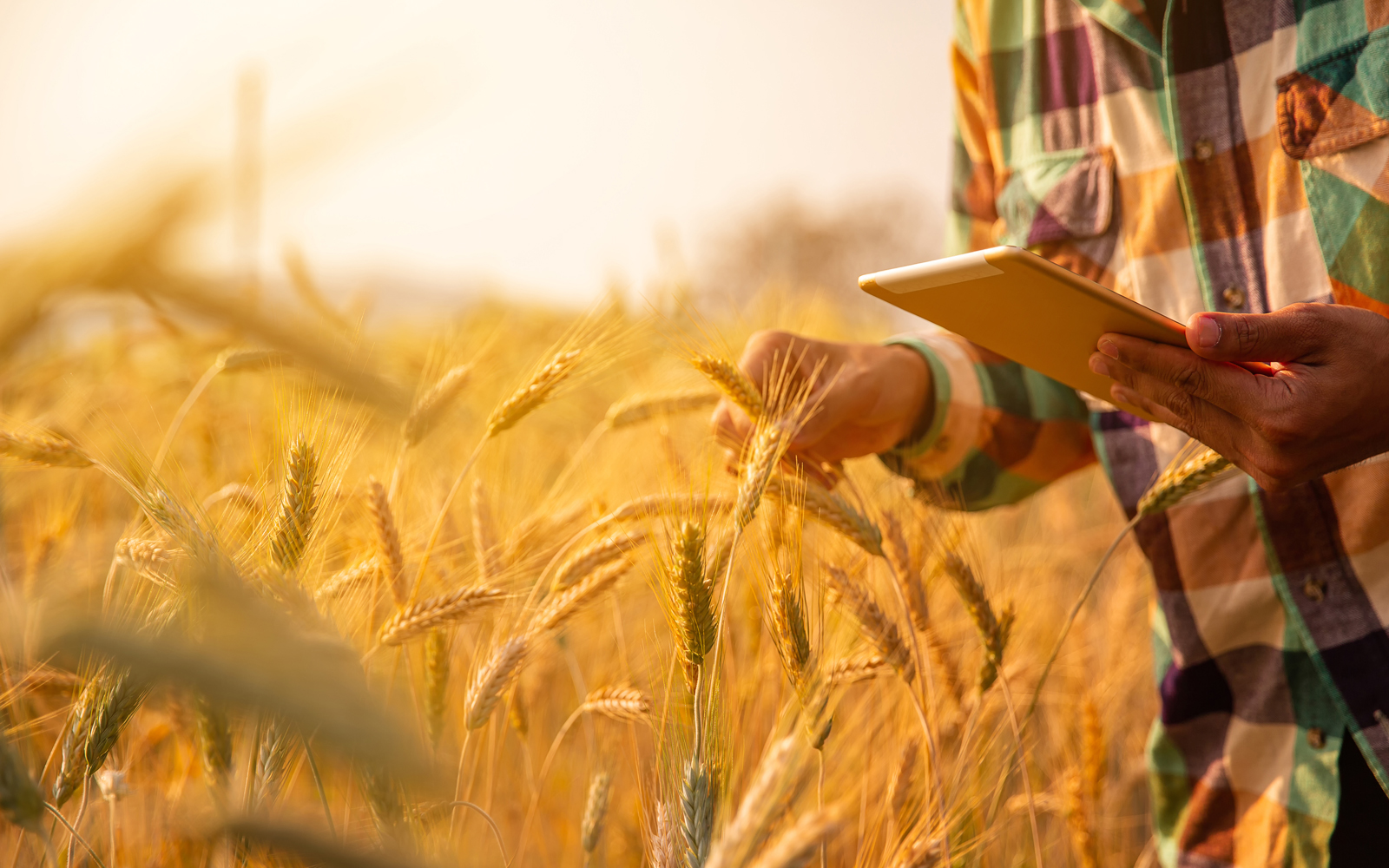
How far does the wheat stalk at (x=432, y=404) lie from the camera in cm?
102

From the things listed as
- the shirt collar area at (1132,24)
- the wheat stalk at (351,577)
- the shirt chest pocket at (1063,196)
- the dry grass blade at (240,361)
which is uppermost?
the shirt collar area at (1132,24)

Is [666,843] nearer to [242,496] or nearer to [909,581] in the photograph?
[909,581]

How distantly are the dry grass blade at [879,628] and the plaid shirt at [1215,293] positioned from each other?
414 millimetres

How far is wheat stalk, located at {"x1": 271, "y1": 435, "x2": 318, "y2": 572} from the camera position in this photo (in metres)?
0.69

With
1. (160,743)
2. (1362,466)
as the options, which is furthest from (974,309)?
(160,743)

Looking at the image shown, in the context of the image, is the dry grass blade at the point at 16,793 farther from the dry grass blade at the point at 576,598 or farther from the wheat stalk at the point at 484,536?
the wheat stalk at the point at 484,536

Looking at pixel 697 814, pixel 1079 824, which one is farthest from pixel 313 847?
pixel 1079 824

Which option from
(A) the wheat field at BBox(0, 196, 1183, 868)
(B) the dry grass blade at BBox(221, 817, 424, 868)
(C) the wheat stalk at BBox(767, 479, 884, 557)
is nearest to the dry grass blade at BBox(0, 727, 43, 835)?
(A) the wheat field at BBox(0, 196, 1183, 868)

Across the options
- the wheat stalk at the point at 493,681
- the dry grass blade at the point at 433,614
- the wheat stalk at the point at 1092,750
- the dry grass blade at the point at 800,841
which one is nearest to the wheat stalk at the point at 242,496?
the dry grass blade at the point at 433,614

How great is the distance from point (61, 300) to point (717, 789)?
57 cm

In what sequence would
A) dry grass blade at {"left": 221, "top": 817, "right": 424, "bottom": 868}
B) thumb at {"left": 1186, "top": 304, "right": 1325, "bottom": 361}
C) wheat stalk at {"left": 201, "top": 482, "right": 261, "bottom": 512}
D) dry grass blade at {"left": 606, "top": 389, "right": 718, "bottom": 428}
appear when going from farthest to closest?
dry grass blade at {"left": 606, "top": 389, "right": 718, "bottom": 428} → wheat stalk at {"left": 201, "top": 482, "right": 261, "bottom": 512} → thumb at {"left": 1186, "top": 304, "right": 1325, "bottom": 361} → dry grass blade at {"left": 221, "top": 817, "right": 424, "bottom": 868}

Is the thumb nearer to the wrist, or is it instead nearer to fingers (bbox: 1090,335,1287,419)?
fingers (bbox: 1090,335,1287,419)

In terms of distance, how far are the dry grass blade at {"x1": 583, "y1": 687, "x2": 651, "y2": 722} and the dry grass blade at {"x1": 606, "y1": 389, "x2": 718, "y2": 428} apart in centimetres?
49

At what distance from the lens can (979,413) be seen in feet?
4.00
